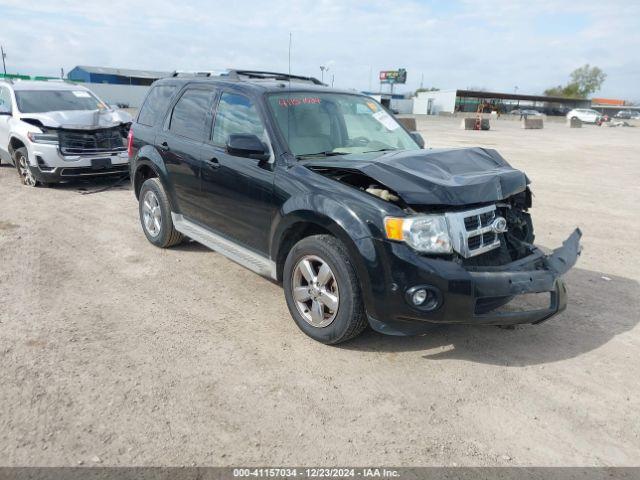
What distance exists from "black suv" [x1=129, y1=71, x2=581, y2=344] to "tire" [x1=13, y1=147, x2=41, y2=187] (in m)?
5.00

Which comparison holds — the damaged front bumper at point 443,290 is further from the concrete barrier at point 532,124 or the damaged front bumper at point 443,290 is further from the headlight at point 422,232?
the concrete barrier at point 532,124

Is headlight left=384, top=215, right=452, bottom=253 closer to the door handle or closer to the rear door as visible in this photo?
the door handle

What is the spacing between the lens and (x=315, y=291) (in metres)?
3.71

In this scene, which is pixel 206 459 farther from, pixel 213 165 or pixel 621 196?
pixel 621 196

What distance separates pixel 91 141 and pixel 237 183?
5781 mm

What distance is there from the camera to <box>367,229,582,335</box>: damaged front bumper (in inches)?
126

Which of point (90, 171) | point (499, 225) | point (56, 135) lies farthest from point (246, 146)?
point (56, 135)

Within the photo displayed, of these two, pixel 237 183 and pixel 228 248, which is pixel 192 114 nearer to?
pixel 237 183

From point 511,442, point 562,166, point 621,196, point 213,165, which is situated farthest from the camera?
point 562,166

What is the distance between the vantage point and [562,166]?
14.1m

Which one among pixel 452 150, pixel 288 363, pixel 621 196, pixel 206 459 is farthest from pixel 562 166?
pixel 206 459

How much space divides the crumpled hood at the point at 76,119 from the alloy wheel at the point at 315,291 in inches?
266

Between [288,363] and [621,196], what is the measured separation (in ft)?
29.5

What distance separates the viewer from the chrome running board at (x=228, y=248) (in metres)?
4.24
